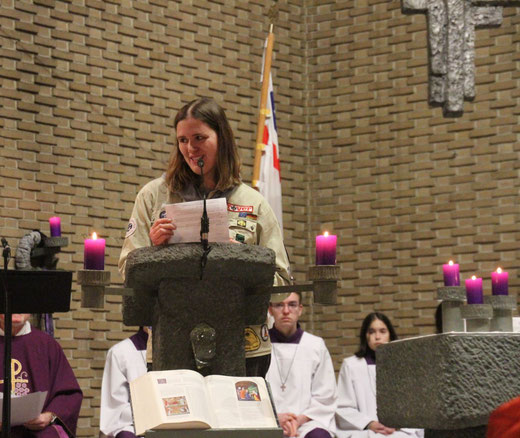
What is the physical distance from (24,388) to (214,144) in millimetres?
3184

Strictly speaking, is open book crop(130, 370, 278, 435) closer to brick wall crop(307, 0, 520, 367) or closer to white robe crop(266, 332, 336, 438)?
white robe crop(266, 332, 336, 438)

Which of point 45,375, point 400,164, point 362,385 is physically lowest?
point 362,385

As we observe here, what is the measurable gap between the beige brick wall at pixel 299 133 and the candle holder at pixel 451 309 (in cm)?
436

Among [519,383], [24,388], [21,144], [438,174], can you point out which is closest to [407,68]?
[438,174]

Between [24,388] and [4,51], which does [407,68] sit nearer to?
[4,51]

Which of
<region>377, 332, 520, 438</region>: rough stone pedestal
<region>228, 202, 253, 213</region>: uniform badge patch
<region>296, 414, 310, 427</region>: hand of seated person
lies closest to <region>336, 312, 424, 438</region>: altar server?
<region>296, 414, 310, 427</region>: hand of seated person

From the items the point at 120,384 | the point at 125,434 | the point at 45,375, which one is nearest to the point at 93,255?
the point at 45,375

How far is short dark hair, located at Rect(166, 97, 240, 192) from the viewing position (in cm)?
354

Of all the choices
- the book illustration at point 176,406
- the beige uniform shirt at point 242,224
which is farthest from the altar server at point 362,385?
the book illustration at point 176,406

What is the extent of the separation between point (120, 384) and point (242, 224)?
12.3 feet

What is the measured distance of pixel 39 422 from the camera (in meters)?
5.82

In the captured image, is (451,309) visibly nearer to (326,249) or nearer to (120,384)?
(326,249)

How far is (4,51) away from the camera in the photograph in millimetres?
7797

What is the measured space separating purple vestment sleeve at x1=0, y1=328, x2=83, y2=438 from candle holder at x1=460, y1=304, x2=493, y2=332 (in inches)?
114
